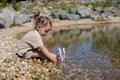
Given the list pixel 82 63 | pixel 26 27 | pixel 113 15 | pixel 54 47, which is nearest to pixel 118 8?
pixel 113 15

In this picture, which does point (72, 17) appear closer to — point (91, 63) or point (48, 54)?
point (91, 63)

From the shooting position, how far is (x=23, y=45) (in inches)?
380

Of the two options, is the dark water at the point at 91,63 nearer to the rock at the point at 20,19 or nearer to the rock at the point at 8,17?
the rock at the point at 8,17

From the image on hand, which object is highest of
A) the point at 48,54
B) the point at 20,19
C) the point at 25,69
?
the point at 48,54

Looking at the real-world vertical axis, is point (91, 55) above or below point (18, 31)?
above

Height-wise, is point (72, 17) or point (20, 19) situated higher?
point (20, 19)

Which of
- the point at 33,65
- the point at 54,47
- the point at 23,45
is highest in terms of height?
the point at 23,45

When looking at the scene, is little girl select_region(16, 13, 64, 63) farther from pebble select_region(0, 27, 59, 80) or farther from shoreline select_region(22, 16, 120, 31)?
shoreline select_region(22, 16, 120, 31)

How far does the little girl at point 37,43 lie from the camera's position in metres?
9.25

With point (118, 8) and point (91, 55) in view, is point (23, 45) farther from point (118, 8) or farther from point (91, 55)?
point (118, 8)

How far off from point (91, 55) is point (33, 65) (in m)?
3.56

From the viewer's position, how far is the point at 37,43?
9.42 metres

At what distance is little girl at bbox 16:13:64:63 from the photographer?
925cm

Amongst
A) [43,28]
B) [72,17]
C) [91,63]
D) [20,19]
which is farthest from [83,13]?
[43,28]
